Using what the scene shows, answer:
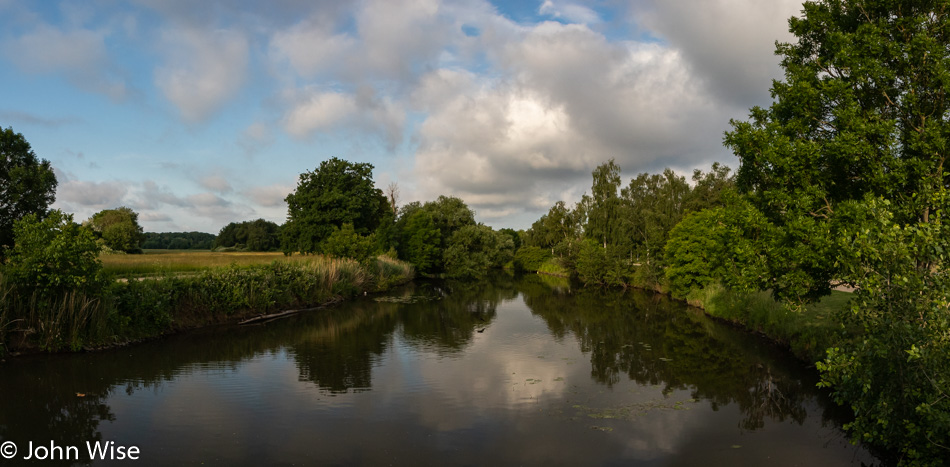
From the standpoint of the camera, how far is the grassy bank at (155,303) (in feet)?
47.0

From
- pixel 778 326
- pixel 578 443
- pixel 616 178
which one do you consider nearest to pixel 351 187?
pixel 616 178

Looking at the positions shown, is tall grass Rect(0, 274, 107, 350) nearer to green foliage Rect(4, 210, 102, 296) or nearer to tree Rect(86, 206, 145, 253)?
green foliage Rect(4, 210, 102, 296)

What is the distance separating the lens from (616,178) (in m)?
54.4

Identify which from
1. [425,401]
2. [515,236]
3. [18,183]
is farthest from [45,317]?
[515,236]

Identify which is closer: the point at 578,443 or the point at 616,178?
the point at 578,443

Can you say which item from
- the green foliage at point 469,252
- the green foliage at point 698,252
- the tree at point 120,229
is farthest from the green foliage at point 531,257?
the tree at point 120,229

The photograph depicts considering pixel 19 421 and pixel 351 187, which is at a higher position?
pixel 351 187

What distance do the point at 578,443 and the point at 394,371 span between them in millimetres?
6899

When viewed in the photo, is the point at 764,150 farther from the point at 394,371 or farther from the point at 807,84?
the point at 394,371

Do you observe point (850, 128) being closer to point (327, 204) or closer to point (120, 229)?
point (327, 204)

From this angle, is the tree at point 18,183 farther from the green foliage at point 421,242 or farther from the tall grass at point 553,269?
the tall grass at point 553,269

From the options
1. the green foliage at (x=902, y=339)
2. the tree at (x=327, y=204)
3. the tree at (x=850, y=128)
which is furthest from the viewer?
the tree at (x=327, y=204)

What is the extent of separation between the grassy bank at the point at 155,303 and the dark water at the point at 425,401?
2.28ft

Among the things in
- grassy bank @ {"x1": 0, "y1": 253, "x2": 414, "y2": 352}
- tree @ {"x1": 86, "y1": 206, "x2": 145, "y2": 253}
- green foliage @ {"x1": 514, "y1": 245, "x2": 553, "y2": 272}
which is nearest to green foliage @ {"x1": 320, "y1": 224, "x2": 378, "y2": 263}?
grassy bank @ {"x1": 0, "y1": 253, "x2": 414, "y2": 352}
